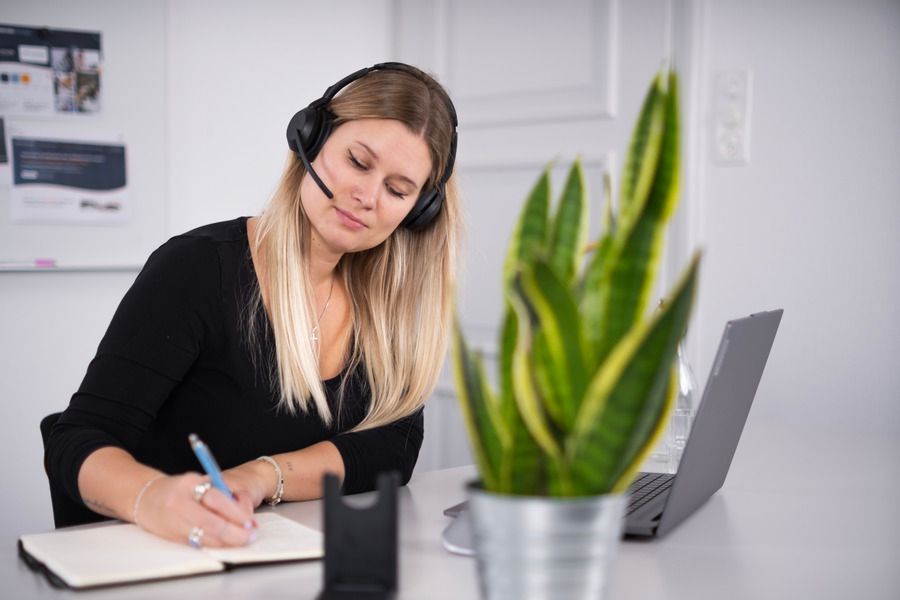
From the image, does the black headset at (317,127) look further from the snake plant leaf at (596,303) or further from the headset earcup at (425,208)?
the snake plant leaf at (596,303)

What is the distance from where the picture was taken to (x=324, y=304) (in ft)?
5.42

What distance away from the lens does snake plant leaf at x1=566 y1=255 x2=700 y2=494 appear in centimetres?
56

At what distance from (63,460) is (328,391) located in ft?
1.47

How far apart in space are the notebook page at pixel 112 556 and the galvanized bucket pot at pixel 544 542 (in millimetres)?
389

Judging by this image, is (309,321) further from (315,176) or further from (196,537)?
(196,537)

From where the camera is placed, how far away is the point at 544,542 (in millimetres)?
590

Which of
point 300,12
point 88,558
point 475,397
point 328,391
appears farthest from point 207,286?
point 300,12

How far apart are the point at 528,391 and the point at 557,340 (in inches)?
1.5

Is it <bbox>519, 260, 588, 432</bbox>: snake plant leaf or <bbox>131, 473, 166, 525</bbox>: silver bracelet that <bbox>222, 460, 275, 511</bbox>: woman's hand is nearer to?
<bbox>131, 473, 166, 525</bbox>: silver bracelet

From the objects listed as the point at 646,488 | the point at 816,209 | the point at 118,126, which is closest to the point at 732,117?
the point at 816,209

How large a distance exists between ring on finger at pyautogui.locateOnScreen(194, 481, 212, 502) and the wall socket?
180 cm

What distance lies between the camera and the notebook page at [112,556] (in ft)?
2.79

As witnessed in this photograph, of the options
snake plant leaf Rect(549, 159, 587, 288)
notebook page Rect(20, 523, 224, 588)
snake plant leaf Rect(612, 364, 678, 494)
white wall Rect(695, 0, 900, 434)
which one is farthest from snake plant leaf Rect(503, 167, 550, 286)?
white wall Rect(695, 0, 900, 434)

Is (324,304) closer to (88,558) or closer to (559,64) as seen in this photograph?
(88,558)
